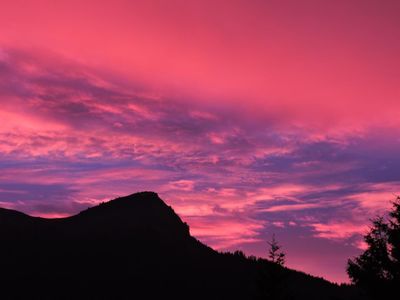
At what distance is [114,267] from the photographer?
523 ft

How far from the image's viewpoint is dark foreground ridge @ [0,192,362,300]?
5290 inches

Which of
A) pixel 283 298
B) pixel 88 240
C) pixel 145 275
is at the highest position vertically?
pixel 88 240

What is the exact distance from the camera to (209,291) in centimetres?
14375

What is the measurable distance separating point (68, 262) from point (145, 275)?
19859 mm

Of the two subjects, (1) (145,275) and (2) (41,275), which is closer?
(2) (41,275)

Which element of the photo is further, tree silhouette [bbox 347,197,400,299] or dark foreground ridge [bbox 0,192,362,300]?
dark foreground ridge [bbox 0,192,362,300]

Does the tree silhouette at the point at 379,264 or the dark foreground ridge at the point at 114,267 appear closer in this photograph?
the tree silhouette at the point at 379,264

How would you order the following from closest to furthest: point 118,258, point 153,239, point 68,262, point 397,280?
point 397,280 → point 68,262 → point 118,258 → point 153,239

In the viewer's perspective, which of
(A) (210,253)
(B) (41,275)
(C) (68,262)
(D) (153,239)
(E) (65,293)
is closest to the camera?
(E) (65,293)

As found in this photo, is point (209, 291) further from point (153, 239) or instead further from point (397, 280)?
point (397, 280)

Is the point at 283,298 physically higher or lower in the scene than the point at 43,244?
lower

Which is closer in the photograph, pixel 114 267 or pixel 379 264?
pixel 379 264

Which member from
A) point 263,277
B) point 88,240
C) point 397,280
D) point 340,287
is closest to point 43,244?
point 88,240

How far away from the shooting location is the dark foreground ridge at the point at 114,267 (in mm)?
134375
